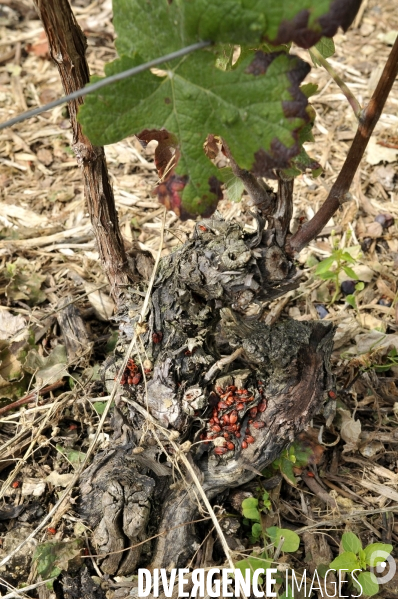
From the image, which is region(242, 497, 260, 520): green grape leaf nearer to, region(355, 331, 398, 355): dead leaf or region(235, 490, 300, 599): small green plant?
region(235, 490, 300, 599): small green plant

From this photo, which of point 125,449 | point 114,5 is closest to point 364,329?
point 125,449

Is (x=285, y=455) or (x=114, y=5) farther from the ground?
(x=114, y=5)

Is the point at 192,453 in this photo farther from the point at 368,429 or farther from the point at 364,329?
the point at 364,329

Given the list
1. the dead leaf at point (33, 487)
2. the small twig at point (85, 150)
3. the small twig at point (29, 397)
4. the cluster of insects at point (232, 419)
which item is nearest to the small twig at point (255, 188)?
the small twig at point (85, 150)

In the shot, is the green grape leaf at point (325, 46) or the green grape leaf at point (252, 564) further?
the green grape leaf at point (252, 564)

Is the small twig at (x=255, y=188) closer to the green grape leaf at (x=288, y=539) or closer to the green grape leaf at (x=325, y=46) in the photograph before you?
the green grape leaf at (x=325, y=46)

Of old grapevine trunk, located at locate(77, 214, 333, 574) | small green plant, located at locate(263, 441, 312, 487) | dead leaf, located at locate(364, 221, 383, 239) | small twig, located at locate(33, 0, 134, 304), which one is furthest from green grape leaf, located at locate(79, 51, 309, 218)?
dead leaf, located at locate(364, 221, 383, 239)
